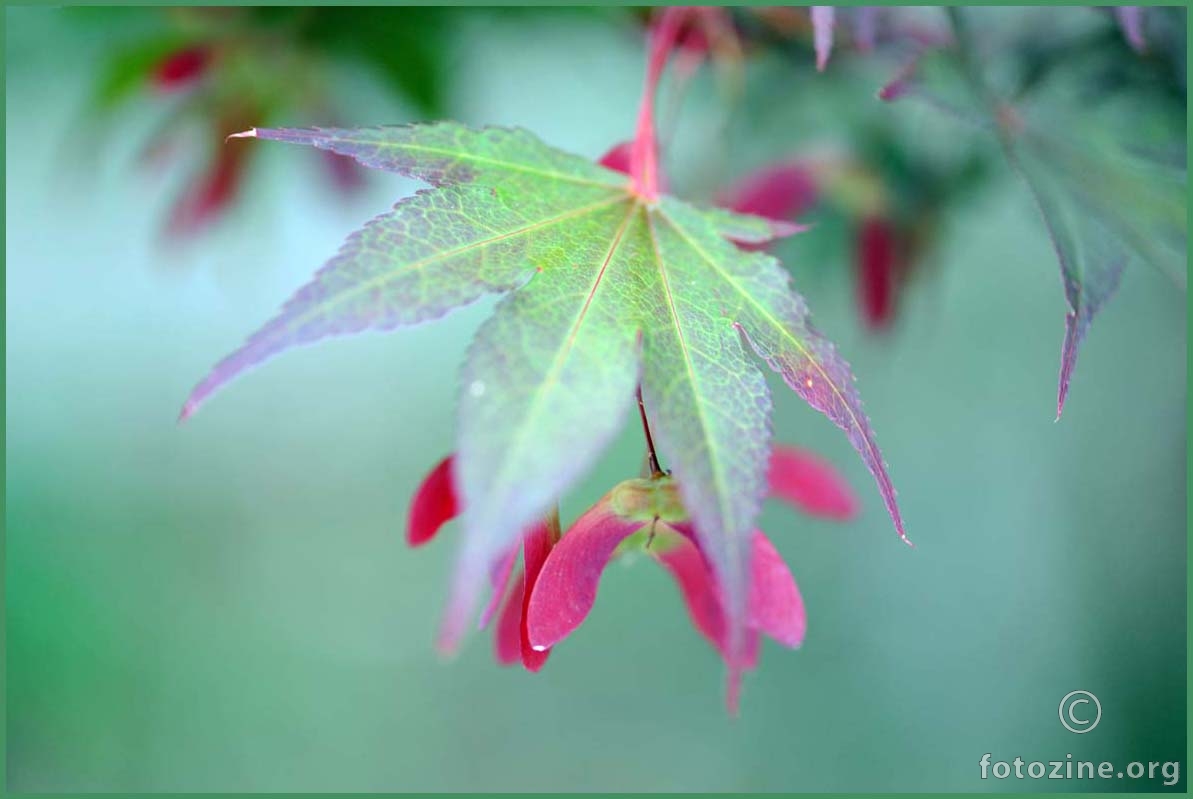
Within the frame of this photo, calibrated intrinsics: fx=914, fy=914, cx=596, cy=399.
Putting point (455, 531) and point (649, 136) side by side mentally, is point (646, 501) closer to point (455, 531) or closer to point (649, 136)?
point (649, 136)

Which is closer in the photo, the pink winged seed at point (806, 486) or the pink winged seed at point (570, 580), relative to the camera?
the pink winged seed at point (570, 580)

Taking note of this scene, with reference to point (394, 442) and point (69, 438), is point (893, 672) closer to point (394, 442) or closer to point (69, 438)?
point (394, 442)

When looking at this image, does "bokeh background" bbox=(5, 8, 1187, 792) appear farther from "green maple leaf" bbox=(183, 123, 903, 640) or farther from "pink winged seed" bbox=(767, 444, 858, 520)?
"green maple leaf" bbox=(183, 123, 903, 640)

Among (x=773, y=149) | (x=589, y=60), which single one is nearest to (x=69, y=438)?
(x=589, y=60)
